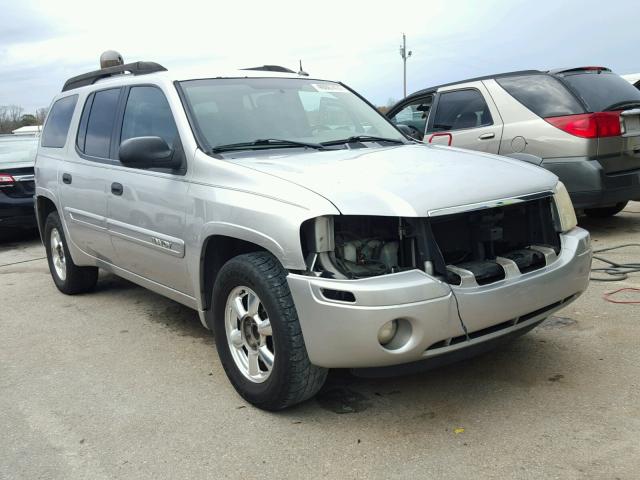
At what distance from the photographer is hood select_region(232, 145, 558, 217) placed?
281cm

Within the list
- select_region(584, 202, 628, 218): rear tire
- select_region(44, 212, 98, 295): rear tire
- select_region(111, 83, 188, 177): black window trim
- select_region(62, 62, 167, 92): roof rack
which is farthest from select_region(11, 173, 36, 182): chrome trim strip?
select_region(584, 202, 628, 218): rear tire

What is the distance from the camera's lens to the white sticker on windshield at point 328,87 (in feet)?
15.0

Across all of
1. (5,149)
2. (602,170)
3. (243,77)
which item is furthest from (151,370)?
(5,149)

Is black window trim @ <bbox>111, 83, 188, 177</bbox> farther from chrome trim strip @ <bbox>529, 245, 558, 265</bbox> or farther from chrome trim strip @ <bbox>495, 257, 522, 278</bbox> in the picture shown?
chrome trim strip @ <bbox>529, 245, 558, 265</bbox>

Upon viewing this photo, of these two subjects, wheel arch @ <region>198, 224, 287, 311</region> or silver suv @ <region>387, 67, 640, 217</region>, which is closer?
wheel arch @ <region>198, 224, 287, 311</region>

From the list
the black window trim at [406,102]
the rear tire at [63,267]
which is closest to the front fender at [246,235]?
the rear tire at [63,267]

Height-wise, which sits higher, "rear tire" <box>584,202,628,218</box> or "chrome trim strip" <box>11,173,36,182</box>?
"chrome trim strip" <box>11,173,36,182</box>

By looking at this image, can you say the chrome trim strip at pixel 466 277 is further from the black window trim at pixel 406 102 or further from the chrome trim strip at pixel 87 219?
the black window trim at pixel 406 102

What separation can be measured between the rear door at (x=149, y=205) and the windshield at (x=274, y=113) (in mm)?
220

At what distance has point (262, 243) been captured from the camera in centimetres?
302

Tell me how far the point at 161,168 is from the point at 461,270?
6.56 feet

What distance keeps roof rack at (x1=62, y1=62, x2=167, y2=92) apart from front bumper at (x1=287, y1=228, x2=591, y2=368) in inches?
102

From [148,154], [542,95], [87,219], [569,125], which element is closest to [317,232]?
[148,154]

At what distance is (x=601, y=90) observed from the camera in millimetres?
6410
